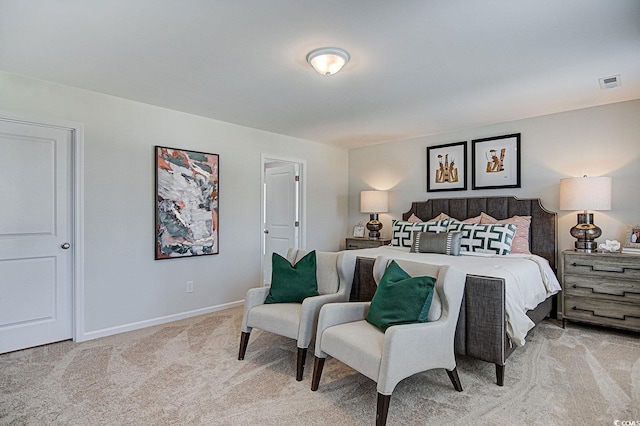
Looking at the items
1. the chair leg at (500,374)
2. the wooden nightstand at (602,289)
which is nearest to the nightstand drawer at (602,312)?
the wooden nightstand at (602,289)

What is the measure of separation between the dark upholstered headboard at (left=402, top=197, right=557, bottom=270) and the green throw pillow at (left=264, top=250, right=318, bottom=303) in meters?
2.43

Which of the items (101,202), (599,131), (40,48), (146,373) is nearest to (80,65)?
(40,48)

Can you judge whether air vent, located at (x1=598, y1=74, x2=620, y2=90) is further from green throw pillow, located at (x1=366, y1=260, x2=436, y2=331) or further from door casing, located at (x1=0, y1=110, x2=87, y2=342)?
door casing, located at (x1=0, y1=110, x2=87, y2=342)

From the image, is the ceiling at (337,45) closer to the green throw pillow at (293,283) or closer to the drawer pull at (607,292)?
the green throw pillow at (293,283)

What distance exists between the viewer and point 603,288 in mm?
3336

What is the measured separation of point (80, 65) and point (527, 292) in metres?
3.89

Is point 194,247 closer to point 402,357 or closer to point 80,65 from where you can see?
point 80,65

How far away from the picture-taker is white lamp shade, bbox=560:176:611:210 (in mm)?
3379

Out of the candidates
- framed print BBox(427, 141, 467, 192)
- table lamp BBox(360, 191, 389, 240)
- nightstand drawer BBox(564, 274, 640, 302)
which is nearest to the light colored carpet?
nightstand drawer BBox(564, 274, 640, 302)

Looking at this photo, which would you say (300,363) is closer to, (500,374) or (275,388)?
(275,388)

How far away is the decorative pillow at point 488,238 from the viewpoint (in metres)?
3.65

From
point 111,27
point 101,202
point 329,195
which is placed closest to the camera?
point 111,27

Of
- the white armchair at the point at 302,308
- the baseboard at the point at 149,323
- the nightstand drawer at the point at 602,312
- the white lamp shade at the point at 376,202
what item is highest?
the white lamp shade at the point at 376,202

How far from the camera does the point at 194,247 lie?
4004 millimetres
